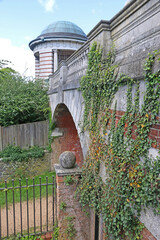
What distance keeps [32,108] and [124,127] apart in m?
9.06

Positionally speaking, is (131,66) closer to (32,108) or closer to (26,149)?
(26,149)

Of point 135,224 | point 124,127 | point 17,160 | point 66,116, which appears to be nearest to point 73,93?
point 124,127

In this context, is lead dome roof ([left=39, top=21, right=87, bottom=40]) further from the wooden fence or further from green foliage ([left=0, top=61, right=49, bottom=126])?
the wooden fence

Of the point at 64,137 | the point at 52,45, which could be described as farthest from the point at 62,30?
the point at 64,137

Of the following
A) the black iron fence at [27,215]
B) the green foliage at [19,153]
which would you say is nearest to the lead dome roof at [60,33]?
the green foliage at [19,153]

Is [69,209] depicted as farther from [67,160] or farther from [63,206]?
[67,160]

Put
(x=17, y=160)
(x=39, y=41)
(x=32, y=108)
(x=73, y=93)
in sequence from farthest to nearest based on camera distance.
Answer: (x=39, y=41) < (x=32, y=108) < (x=17, y=160) < (x=73, y=93)

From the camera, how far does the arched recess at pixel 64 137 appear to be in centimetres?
1001

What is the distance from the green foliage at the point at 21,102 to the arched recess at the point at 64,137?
1.21 metres

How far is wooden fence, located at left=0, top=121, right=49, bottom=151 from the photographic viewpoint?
9320 mm

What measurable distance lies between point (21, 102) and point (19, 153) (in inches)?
109

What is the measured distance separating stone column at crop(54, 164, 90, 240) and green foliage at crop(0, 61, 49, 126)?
6.03 meters

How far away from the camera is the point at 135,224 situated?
2.20 m

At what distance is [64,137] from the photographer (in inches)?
410
